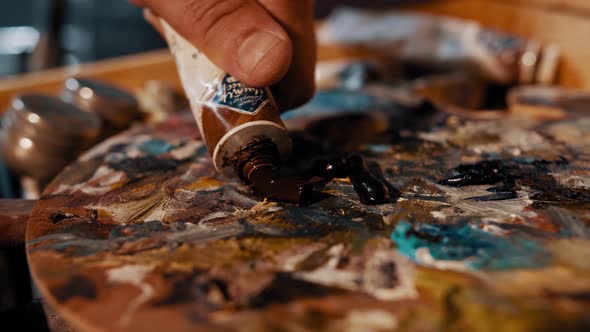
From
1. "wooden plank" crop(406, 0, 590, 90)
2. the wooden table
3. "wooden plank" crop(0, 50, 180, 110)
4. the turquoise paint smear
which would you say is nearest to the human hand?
the wooden table

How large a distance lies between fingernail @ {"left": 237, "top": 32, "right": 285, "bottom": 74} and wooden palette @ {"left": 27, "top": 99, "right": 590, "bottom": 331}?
24 centimetres

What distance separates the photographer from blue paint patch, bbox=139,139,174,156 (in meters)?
1.20

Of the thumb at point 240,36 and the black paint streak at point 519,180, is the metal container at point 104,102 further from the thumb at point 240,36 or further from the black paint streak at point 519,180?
the black paint streak at point 519,180

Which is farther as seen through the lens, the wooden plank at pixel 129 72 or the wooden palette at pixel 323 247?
the wooden plank at pixel 129 72

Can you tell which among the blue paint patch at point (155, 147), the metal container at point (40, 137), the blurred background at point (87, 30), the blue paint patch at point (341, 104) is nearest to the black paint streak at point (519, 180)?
the blue paint patch at point (341, 104)

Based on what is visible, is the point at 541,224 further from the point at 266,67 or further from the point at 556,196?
the point at 266,67

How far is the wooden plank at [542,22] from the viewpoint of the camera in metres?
1.92

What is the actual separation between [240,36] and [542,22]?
172cm

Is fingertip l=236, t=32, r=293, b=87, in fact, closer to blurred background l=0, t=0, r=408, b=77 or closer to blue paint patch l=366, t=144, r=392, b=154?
blue paint patch l=366, t=144, r=392, b=154

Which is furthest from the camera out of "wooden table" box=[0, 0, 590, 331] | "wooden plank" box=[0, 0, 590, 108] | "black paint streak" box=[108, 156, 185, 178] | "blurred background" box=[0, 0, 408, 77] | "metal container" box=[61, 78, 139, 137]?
"blurred background" box=[0, 0, 408, 77]

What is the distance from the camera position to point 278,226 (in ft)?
2.75

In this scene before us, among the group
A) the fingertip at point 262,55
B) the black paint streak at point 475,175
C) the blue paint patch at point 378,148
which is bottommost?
the blue paint patch at point 378,148

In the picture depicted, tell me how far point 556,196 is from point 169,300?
665 millimetres

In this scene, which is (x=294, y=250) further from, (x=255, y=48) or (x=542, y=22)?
(x=542, y=22)
